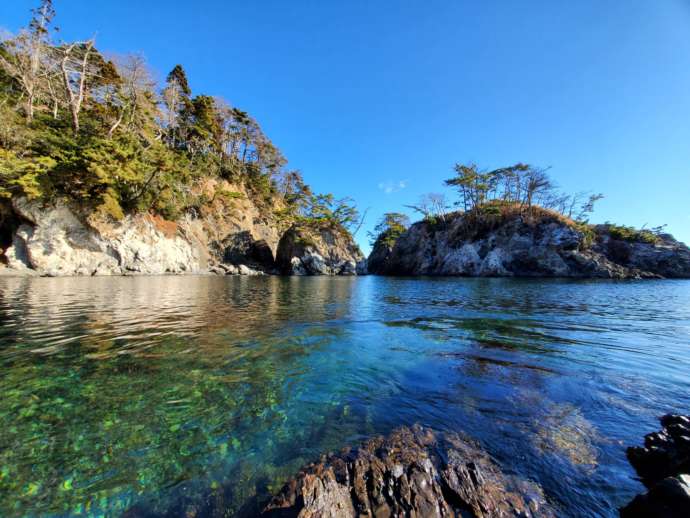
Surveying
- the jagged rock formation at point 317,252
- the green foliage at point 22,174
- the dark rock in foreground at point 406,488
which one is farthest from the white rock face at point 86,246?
the dark rock in foreground at point 406,488

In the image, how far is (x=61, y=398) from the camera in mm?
3932

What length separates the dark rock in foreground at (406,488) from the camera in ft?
6.70

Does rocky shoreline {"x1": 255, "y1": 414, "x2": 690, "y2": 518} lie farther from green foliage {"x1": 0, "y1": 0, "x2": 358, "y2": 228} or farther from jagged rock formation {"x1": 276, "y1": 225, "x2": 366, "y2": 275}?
A: jagged rock formation {"x1": 276, "y1": 225, "x2": 366, "y2": 275}

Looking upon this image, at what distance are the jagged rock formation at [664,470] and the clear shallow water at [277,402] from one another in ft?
0.52

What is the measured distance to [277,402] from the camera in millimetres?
4004

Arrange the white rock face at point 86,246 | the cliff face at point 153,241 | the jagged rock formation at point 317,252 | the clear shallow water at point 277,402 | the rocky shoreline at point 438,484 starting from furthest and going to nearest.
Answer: the jagged rock formation at point 317,252 < the cliff face at point 153,241 < the white rock face at point 86,246 < the clear shallow water at point 277,402 < the rocky shoreline at point 438,484

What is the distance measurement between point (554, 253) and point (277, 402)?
47.7 m

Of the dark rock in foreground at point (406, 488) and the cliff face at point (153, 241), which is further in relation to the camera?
the cliff face at point (153, 241)

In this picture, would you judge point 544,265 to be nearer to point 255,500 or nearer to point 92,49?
point 255,500

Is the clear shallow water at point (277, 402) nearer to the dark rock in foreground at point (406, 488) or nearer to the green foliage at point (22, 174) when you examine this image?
the dark rock in foreground at point (406, 488)

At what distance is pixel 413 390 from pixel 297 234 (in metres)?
43.9

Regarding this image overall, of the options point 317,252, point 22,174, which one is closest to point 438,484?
point 22,174

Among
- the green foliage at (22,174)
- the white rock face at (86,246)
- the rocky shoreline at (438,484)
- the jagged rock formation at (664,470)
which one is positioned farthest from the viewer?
the white rock face at (86,246)

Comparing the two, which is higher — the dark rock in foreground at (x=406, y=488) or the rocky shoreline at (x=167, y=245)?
the rocky shoreline at (x=167, y=245)
